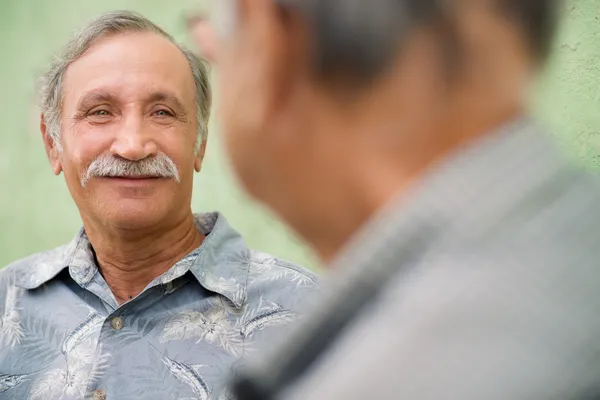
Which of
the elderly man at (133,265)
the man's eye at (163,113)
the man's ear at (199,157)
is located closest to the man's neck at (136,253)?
the elderly man at (133,265)

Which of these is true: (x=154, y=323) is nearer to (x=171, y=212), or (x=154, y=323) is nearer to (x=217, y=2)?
(x=171, y=212)

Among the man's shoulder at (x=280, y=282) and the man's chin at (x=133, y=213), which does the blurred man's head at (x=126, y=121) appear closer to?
the man's chin at (x=133, y=213)

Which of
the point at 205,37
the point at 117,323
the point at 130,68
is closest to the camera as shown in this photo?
the point at 205,37

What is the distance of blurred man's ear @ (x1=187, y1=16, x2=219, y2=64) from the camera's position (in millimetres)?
521

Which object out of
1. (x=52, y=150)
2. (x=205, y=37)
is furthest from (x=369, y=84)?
(x=52, y=150)

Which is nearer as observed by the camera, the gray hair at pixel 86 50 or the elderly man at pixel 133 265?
the elderly man at pixel 133 265

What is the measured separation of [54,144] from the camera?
1690 millimetres

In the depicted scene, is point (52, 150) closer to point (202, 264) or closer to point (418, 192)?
point (202, 264)

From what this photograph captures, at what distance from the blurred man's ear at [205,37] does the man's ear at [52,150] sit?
1.22m

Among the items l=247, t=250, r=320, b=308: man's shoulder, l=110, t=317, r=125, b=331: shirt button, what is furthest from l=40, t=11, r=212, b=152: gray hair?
l=110, t=317, r=125, b=331: shirt button

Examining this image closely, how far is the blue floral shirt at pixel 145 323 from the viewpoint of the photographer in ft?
4.59

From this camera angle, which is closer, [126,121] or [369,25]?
[369,25]

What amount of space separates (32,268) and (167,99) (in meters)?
0.52

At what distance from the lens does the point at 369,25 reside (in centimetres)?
44
